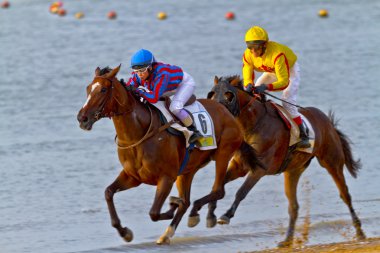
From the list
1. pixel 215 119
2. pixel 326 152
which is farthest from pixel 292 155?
pixel 215 119

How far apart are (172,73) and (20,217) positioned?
4.19 m

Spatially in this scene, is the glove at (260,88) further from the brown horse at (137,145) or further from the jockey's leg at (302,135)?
the brown horse at (137,145)

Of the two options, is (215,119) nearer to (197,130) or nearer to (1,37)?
(197,130)

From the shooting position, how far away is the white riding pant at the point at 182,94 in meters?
11.3

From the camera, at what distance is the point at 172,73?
11344 millimetres

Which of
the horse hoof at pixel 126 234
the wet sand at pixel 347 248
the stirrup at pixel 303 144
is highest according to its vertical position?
the stirrup at pixel 303 144

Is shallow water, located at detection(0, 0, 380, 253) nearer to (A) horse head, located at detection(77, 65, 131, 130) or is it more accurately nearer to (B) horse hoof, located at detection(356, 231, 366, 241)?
(B) horse hoof, located at detection(356, 231, 366, 241)

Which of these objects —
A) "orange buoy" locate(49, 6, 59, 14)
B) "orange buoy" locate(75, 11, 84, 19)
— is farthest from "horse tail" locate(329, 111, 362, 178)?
"orange buoy" locate(49, 6, 59, 14)

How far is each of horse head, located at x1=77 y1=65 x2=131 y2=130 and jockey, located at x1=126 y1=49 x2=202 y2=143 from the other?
1.37 ft

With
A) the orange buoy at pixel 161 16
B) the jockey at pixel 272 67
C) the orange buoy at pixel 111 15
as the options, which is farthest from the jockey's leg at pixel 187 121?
the orange buoy at pixel 111 15

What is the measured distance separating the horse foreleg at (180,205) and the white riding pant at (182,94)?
99cm

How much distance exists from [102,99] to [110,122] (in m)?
11.3

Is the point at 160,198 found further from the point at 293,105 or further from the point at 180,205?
the point at 293,105

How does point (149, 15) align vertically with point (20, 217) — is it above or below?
below
